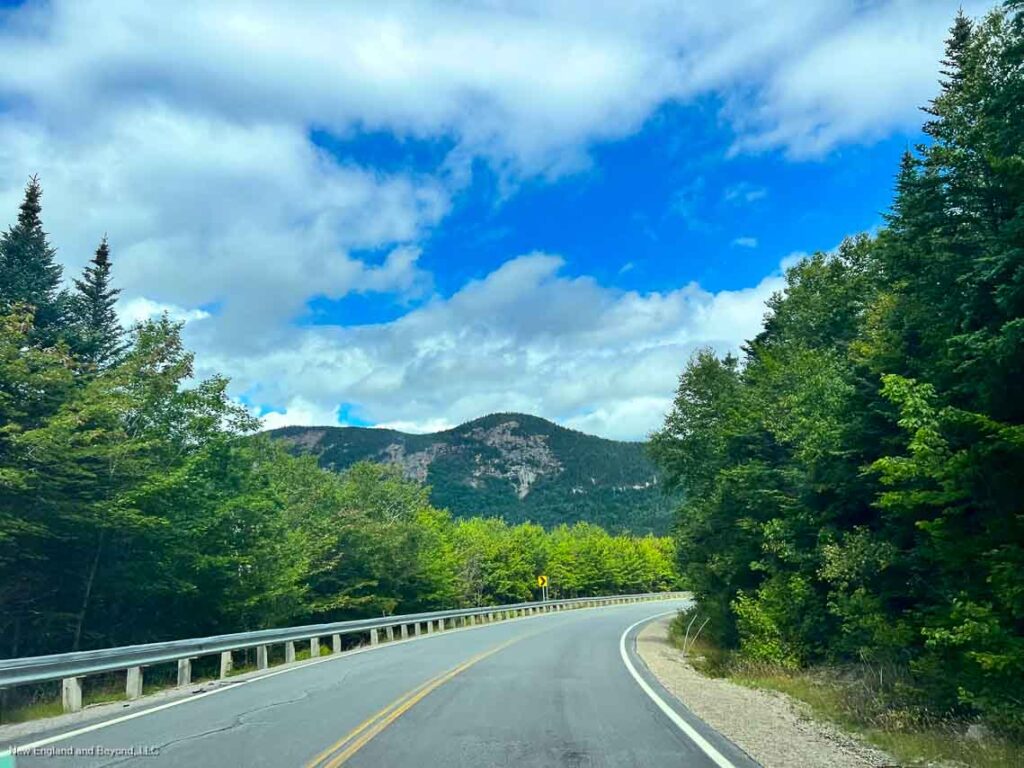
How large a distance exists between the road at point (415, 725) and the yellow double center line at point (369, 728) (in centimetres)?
2

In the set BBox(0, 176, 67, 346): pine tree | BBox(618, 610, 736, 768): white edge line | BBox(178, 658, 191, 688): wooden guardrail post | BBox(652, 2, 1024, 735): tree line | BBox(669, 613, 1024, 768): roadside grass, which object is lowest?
BBox(669, 613, 1024, 768): roadside grass

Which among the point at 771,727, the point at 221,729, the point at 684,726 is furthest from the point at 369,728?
the point at 771,727

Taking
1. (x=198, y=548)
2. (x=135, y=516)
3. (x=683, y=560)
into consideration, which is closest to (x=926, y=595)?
(x=135, y=516)

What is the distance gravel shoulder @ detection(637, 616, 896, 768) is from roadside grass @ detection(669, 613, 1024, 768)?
287 millimetres

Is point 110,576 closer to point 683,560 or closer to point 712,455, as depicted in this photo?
point 712,455

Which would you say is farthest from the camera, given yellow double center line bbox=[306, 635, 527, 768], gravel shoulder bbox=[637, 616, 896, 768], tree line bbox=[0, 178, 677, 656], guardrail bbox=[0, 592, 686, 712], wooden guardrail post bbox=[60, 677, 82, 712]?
tree line bbox=[0, 178, 677, 656]

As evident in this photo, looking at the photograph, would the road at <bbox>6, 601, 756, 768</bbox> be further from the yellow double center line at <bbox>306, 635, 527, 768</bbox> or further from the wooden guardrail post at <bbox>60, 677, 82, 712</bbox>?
the wooden guardrail post at <bbox>60, 677, 82, 712</bbox>

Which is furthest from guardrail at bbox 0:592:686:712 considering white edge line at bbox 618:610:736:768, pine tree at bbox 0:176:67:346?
pine tree at bbox 0:176:67:346

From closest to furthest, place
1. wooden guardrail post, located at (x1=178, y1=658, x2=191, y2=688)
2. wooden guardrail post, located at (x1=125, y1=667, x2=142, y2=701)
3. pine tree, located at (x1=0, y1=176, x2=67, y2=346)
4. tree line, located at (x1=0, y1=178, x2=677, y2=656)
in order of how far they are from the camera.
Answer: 1. wooden guardrail post, located at (x1=125, y1=667, x2=142, y2=701)
2. wooden guardrail post, located at (x1=178, y1=658, x2=191, y2=688)
3. tree line, located at (x1=0, y1=178, x2=677, y2=656)
4. pine tree, located at (x1=0, y1=176, x2=67, y2=346)

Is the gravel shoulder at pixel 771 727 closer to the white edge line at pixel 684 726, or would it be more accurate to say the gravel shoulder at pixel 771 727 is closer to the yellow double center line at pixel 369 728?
the white edge line at pixel 684 726

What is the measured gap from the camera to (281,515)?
1080 inches

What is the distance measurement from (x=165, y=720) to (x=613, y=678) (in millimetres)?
8561

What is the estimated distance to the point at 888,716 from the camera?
9.78 metres

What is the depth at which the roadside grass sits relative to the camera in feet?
25.1
